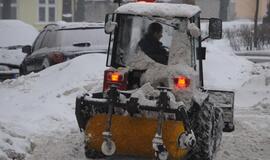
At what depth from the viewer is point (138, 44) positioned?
7.46 meters

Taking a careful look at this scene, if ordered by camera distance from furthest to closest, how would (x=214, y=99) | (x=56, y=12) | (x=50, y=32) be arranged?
(x=56, y=12) < (x=50, y=32) < (x=214, y=99)

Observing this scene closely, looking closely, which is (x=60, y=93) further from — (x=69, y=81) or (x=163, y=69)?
(x=163, y=69)

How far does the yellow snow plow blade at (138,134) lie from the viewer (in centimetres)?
653

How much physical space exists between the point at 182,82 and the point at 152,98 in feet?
1.33

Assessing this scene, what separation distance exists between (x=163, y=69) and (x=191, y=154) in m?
1.12

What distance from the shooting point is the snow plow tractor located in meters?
6.50

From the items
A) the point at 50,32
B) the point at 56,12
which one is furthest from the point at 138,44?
the point at 56,12

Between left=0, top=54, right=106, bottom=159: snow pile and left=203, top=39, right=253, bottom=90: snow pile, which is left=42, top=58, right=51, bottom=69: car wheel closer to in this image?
left=0, top=54, right=106, bottom=159: snow pile

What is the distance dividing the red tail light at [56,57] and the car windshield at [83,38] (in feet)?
0.78

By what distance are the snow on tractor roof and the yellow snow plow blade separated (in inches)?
51.4

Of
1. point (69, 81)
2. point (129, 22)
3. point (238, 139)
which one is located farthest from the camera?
point (69, 81)

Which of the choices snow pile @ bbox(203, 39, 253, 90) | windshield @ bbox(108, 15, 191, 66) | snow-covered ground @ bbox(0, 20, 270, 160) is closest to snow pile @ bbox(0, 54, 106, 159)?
snow-covered ground @ bbox(0, 20, 270, 160)

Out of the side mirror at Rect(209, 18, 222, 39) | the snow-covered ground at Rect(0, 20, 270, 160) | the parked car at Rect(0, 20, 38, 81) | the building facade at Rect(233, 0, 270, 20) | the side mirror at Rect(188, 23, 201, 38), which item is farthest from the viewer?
the building facade at Rect(233, 0, 270, 20)

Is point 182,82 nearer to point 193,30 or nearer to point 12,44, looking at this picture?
point 193,30
